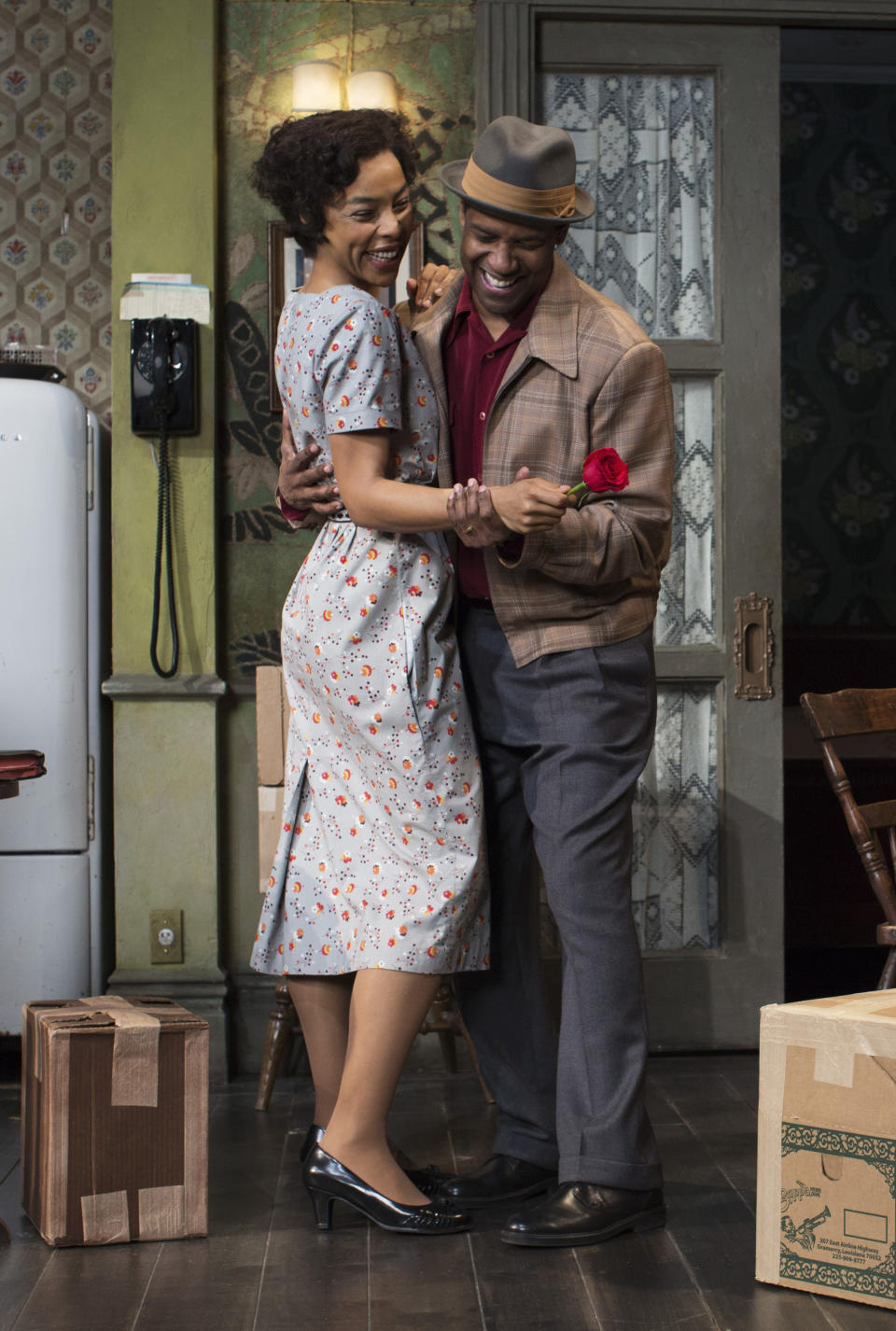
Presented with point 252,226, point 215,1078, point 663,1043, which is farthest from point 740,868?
point 252,226

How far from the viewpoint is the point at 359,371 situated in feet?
6.72

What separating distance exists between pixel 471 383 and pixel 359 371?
0.81 feet

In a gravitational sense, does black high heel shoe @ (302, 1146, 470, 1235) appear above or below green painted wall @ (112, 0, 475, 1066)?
below

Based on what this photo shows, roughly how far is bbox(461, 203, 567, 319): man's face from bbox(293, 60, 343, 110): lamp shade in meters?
1.21

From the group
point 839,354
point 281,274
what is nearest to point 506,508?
point 281,274

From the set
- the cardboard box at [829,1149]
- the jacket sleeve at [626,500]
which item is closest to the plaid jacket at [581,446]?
the jacket sleeve at [626,500]

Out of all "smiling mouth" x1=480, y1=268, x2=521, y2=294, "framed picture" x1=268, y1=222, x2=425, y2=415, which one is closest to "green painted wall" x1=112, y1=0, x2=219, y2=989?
"framed picture" x1=268, y1=222, x2=425, y2=415

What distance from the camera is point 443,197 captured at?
10.8ft

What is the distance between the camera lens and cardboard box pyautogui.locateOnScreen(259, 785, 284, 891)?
9.96 ft

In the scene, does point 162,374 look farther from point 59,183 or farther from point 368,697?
point 368,697

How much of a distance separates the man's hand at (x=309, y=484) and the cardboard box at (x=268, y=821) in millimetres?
977

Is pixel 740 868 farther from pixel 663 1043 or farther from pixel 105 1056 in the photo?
pixel 105 1056

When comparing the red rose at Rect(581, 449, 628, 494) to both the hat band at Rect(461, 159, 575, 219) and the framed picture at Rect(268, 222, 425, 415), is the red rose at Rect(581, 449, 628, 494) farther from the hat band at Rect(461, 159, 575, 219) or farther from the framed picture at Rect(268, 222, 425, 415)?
the framed picture at Rect(268, 222, 425, 415)

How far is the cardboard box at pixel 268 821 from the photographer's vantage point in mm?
3037
